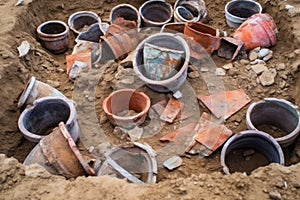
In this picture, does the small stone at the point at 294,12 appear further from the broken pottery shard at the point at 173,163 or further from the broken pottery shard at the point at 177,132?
the broken pottery shard at the point at 173,163

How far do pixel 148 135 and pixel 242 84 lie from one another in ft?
3.96

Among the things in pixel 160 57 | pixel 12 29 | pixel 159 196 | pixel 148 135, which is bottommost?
pixel 148 135

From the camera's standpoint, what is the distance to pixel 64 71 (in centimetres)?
425

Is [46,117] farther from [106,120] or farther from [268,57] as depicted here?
[268,57]

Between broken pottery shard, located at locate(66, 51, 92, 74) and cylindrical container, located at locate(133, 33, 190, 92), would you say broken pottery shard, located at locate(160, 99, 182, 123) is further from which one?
broken pottery shard, located at locate(66, 51, 92, 74)

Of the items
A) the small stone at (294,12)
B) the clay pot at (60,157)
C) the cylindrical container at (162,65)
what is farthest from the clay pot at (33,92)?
the small stone at (294,12)

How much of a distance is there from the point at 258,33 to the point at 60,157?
105 inches

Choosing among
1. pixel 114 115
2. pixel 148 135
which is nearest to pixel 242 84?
pixel 148 135

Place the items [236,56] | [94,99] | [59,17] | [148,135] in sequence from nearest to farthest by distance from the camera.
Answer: [148,135], [94,99], [236,56], [59,17]

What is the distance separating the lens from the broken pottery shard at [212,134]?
334cm

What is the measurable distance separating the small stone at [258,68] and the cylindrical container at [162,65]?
2.67 ft

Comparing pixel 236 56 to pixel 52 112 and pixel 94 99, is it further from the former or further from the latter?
pixel 52 112

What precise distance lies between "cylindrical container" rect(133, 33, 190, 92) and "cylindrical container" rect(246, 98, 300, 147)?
0.78 m

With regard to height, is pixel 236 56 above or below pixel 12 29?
below
